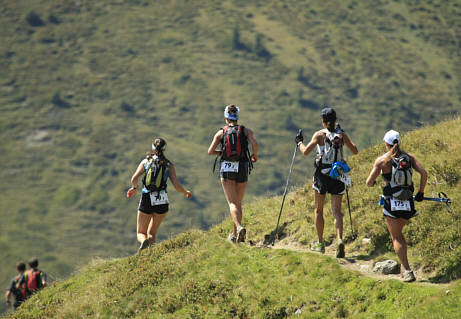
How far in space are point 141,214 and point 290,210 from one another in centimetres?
433

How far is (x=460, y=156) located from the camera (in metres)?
15.4

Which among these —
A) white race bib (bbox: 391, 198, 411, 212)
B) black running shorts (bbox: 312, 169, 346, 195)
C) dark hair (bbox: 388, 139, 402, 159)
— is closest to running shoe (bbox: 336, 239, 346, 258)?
black running shorts (bbox: 312, 169, 346, 195)

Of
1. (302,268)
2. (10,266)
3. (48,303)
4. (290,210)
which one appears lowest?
(10,266)

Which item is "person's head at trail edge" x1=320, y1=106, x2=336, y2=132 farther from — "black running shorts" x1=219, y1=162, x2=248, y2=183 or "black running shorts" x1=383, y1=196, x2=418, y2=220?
"black running shorts" x1=219, y1=162, x2=248, y2=183

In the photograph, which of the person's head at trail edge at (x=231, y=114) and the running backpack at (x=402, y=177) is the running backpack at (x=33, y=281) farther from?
the running backpack at (x=402, y=177)

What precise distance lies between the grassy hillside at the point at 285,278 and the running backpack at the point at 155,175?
4.98 ft

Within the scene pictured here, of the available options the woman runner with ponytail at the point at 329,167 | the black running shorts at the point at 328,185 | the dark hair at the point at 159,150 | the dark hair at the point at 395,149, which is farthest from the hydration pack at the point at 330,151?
the dark hair at the point at 159,150

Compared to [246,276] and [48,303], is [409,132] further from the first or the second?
[48,303]

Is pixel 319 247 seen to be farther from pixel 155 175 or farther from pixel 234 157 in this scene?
pixel 155 175

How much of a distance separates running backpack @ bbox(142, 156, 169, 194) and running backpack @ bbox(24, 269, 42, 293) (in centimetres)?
490

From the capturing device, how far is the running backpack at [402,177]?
1119cm

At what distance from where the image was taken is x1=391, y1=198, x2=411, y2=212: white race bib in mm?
11180

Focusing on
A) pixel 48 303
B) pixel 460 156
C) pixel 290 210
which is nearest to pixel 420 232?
pixel 460 156

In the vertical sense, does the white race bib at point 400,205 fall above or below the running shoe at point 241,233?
above
